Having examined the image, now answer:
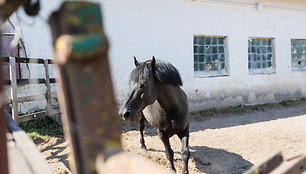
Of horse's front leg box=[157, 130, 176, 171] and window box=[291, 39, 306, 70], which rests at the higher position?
window box=[291, 39, 306, 70]

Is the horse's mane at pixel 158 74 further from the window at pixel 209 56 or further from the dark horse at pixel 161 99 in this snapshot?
the window at pixel 209 56

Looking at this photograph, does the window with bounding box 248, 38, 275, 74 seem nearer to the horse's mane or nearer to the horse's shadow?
the horse's shadow

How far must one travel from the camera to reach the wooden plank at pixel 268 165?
84 centimetres

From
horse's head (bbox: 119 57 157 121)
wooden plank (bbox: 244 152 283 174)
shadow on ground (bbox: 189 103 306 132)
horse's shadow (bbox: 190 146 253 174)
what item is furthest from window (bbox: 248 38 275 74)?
wooden plank (bbox: 244 152 283 174)

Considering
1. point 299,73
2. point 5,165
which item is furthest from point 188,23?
point 5,165

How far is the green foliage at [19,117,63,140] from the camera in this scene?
469 centimetres

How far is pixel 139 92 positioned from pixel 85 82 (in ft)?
7.51

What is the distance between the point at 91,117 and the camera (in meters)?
0.52

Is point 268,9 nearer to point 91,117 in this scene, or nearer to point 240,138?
point 240,138

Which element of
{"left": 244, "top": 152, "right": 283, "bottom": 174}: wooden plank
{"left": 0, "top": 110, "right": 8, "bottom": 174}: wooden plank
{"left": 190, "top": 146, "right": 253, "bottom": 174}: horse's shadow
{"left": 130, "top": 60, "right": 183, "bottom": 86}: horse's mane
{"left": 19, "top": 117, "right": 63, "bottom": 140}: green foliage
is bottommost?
{"left": 190, "top": 146, "right": 253, "bottom": 174}: horse's shadow

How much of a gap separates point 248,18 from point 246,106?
297 cm

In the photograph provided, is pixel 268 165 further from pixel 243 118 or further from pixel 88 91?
pixel 243 118

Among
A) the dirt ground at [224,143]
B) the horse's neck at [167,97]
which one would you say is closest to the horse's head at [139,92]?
the horse's neck at [167,97]

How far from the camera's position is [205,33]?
7.37 meters
